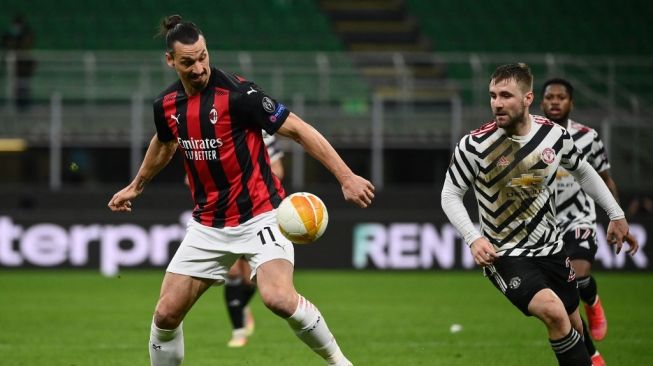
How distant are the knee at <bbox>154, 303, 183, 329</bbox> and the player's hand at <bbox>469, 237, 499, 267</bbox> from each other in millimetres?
1710

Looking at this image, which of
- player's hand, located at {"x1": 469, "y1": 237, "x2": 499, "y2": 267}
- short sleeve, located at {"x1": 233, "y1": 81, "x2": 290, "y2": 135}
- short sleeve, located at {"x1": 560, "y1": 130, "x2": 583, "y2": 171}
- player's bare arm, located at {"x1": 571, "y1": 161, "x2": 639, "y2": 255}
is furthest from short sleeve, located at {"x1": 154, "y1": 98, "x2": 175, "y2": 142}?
player's bare arm, located at {"x1": 571, "y1": 161, "x2": 639, "y2": 255}

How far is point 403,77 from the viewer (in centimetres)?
2083

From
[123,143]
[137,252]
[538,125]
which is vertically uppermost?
[538,125]

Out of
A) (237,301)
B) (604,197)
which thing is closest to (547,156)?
(604,197)

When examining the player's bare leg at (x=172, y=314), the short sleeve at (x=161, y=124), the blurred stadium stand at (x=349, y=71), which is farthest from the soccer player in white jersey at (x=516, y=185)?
the blurred stadium stand at (x=349, y=71)

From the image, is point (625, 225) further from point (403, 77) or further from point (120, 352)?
point (403, 77)

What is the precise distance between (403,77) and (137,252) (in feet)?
21.1

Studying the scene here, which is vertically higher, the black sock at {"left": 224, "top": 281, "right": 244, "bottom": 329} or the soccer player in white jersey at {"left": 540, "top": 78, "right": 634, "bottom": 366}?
the soccer player in white jersey at {"left": 540, "top": 78, "right": 634, "bottom": 366}

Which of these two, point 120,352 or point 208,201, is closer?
point 208,201

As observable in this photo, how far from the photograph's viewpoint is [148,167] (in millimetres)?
6988

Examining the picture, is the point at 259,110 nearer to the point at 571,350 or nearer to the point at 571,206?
the point at 571,350

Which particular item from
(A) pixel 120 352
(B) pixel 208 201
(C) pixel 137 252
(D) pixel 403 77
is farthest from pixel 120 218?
(B) pixel 208 201

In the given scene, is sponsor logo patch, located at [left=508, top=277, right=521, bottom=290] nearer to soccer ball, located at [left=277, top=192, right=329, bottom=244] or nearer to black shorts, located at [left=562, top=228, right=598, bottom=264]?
soccer ball, located at [left=277, top=192, right=329, bottom=244]

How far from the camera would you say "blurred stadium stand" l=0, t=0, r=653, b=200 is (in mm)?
19547
